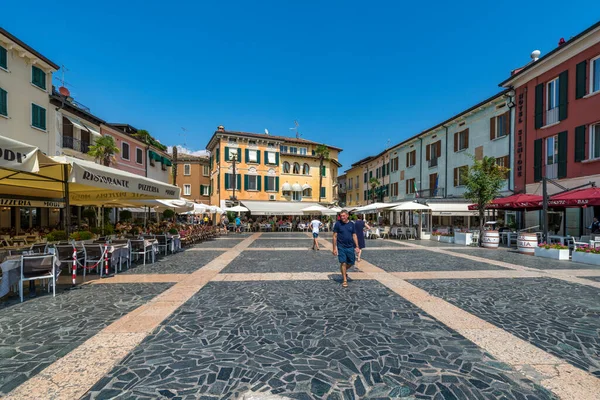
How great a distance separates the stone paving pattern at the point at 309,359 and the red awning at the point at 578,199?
10.7m

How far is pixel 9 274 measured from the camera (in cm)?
557

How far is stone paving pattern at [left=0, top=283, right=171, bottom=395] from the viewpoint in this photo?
132 inches

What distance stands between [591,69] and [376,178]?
26317mm

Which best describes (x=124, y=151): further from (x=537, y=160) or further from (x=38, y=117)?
(x=537, y=160)

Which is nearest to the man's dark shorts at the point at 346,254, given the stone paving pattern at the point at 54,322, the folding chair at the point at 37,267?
the stone paving pattern at the point at 54,322

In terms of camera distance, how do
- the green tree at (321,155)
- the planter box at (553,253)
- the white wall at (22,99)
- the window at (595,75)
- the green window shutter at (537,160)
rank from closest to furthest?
the planter box at (553,253)
the window at (595,75)
the white wall at (22,99)
the green window shutter at (537,160)
the green tree at (321,155)

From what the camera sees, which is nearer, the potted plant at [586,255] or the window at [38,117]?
the potted plant at [586,255]

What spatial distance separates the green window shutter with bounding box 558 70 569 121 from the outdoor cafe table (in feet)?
76.0

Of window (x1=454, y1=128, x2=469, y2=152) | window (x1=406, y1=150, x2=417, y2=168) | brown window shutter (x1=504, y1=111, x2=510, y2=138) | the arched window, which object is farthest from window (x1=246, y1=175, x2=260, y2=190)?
brown window shutter (x1=504, y1=111, x2=510, y2=138)

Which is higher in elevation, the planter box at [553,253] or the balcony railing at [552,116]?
the balcony railing at [552,116]

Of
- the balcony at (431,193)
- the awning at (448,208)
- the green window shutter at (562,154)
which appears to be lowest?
the awning at (448,208)

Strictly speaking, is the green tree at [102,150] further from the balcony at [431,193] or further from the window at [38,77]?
the balcony at [431,193]

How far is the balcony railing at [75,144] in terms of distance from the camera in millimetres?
19737

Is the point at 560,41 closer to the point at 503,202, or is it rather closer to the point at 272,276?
the point at 503,202
